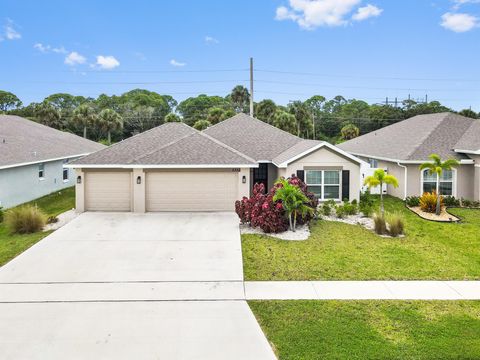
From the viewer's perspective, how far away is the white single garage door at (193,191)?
17.6m

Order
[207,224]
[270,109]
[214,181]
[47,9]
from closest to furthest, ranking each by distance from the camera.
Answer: [207,224]
[214,181]
[47,9]
[270,109]

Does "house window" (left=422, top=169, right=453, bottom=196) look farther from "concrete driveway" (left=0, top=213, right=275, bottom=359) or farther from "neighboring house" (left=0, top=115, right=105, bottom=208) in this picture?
"neighboring house" (left=0, top=115, right=105, bottom=208)

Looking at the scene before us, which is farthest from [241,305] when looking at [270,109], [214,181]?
[270,109]

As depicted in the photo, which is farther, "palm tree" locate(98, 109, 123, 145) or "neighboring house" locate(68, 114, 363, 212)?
"palm tree" locate(98, 109, 123, 145)

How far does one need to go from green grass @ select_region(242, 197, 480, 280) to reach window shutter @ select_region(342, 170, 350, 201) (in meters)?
3.50

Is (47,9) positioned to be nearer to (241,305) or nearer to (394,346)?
(241,305)

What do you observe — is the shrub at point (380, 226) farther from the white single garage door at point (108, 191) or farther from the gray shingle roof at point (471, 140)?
the white single garage door at point (108, 191)

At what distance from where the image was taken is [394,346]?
6.46 m

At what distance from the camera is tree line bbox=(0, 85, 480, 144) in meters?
49.2

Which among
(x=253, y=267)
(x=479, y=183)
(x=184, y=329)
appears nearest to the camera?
(x=184, y=329)

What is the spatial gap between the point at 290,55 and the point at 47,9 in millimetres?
31616

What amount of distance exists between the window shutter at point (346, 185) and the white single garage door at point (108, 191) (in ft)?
34.8

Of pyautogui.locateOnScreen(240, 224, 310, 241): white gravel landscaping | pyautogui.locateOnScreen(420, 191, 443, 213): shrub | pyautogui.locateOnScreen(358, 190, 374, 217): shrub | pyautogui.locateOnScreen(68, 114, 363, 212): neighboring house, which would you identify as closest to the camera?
pyautogui.locateOnScreen(240, 224, 310, 241): white gravel landscaping

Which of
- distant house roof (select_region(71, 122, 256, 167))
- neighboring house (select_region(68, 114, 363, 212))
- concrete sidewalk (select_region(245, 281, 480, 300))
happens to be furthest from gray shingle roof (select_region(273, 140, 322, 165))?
concrete sidewalk (select_region(245, 281, 480, 300))
